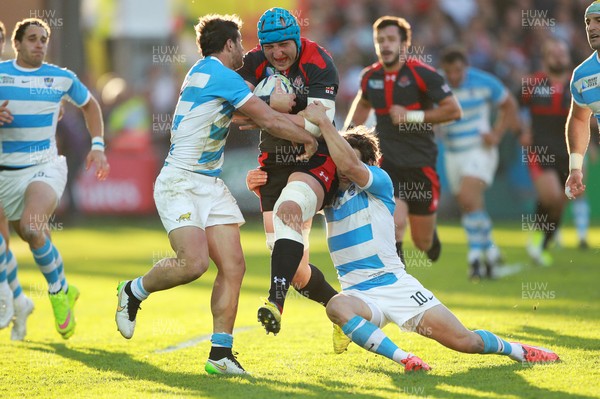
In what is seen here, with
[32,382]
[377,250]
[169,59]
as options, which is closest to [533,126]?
[377,250]

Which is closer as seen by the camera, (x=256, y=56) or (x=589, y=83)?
(x=256, y=56)

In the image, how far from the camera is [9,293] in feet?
27.6

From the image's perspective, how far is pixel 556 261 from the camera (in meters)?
13.6

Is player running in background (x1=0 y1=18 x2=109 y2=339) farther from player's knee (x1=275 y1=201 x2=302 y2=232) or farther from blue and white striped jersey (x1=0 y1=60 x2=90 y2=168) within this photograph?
player's knee (x1=275 y1=201 x2=302 y2=232)

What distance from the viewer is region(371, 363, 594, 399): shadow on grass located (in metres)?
5.60

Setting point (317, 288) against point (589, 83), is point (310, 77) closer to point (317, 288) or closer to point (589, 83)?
point (317, 288)

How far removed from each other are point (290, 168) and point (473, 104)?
593cm

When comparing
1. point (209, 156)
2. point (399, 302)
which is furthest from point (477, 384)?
point (209, 156)

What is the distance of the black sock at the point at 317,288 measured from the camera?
742 cm

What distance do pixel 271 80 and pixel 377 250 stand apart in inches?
A: 57.9

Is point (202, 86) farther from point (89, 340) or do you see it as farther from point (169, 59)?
point (169, 59)

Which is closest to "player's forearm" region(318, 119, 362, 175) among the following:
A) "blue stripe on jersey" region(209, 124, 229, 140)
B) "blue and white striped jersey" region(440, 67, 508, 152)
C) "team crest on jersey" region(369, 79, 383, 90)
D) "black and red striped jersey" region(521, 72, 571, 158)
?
"blue stripe on jersey" region(209, 124, 229, 140)

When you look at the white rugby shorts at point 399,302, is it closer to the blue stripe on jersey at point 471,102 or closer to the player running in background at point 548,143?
the blue stripe on jersey at point 471,102

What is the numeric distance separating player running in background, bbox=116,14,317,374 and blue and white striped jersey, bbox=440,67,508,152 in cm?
616
